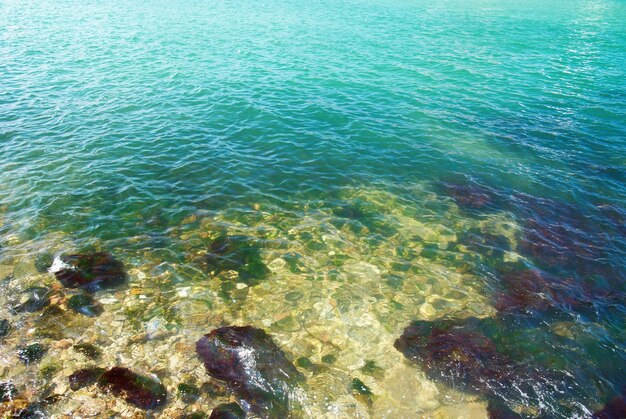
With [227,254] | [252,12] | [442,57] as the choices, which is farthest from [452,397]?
[252,12]

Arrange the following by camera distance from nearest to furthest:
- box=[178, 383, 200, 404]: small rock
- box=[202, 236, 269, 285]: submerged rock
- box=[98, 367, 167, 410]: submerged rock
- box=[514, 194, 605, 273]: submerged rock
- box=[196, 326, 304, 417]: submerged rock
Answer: box=[98, 367, 167, 410]: submerged rock → box=[178, 383, 200, 404]: small rock → box=[196, 326, 304, 417]: submerged rock → box=[202, 236, 269, 285]: submerged rock → box=[514, 194, 605, 273]: submerged rock

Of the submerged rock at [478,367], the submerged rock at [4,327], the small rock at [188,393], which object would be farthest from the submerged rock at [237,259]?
the submerged rock at [4,327]

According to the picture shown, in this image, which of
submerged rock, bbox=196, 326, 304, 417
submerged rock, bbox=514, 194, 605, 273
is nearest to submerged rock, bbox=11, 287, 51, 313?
submerged rock, bbox=196, 326, 304, 417

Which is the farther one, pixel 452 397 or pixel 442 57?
pixel 442 57

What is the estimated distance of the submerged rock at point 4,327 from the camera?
12086 mm

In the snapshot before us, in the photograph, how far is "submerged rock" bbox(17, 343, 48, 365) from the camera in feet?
36.7

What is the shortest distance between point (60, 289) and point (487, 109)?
34.7 meters

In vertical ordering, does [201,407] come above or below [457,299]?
above

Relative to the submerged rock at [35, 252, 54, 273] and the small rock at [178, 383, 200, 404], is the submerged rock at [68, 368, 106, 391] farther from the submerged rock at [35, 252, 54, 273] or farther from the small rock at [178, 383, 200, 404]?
the submerged rock at [35, 252, 54, 273]

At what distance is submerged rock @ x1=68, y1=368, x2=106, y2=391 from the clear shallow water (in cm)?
42

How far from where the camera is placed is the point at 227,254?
16.4 metres

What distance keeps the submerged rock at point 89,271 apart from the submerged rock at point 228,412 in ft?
23.5

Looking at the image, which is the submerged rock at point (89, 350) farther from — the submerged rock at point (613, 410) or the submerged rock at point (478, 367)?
the submerged rock at point (613, 410)

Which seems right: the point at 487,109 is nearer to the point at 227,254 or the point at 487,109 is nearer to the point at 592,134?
the point at 592,134
